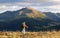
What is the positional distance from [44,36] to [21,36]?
2.65 metres

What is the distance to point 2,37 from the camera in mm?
24609

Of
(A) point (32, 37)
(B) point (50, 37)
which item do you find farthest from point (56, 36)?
(A) point (32, 37)

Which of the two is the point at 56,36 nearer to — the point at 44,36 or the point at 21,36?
the point at 44,36

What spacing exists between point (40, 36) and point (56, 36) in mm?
1939

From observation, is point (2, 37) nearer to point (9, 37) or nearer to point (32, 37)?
point (9, 37)

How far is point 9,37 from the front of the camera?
81.0 feet

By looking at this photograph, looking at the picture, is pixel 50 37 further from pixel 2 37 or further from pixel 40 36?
pixel 2 37

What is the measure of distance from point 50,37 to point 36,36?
158 cm

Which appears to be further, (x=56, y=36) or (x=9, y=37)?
(x=56, y=36)

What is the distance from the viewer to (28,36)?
2556 centimetres

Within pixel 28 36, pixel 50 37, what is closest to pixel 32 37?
pixel 28 36

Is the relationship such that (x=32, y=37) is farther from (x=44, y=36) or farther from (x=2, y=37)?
(x=2, y=37)

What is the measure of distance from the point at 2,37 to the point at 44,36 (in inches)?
190

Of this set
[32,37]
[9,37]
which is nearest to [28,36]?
[32,37]
